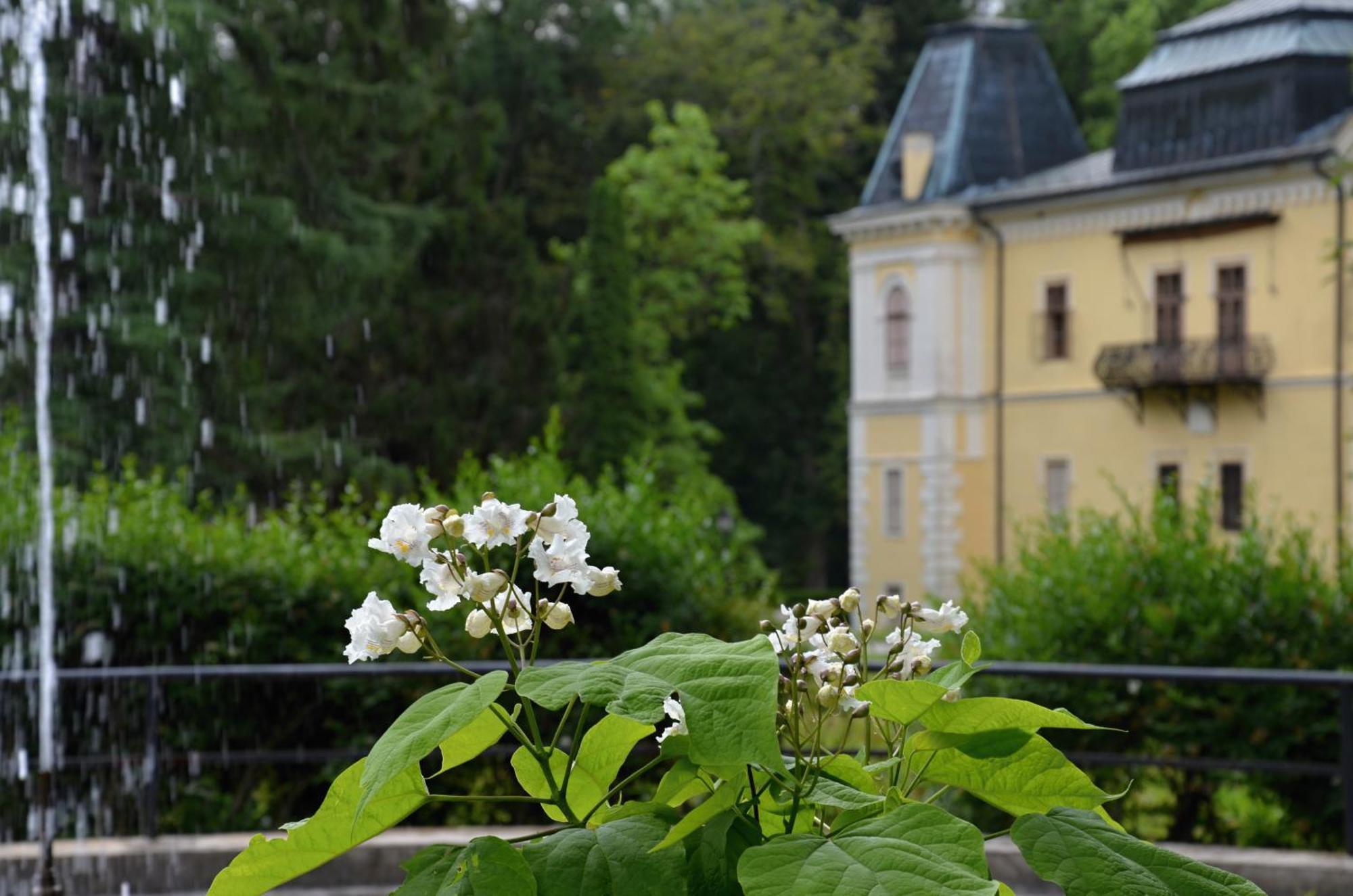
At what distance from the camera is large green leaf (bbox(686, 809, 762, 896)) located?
150 centimetres

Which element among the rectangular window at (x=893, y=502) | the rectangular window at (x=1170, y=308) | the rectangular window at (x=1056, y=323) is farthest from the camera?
the rectangular window at (x=893, y=502)

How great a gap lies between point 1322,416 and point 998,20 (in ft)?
40.0

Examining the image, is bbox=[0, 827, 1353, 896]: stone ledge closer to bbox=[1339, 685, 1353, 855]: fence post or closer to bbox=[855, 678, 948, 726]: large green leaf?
bbox=[1339, 685, 1353, 855]: fence post

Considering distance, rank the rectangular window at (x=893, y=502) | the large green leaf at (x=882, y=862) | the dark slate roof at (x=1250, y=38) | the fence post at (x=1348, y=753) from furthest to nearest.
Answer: the rectangular window at (x=893, y=502) < the dark slate roof at (x=1250, y=38) < the fence post at (x=1348, y=753) < the large green leaf at (x=882, y=862)

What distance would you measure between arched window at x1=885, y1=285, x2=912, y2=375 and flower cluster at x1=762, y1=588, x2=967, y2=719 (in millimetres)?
34119

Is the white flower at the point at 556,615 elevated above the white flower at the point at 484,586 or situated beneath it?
situated beneath

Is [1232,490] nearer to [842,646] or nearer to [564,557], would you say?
[842,646]

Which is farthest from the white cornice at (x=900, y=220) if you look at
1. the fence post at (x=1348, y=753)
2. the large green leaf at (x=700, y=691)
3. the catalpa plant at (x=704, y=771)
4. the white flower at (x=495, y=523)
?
the large green leaf at (x=700, y=691)

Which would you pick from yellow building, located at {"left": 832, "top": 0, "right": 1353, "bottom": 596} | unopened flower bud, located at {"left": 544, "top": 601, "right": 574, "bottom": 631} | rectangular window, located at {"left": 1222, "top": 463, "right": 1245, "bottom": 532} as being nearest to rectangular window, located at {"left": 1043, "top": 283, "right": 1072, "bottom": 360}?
yellow building, located at {"left": 832, "top": 0, "right": 1353, "bottom": 596}

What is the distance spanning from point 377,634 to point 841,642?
0.45 m

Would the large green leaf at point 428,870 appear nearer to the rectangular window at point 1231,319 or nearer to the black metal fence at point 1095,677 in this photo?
the black metal fence at point 1095,677

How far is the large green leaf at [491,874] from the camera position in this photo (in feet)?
4.72

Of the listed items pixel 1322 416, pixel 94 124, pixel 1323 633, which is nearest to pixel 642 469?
pixel 1323 633

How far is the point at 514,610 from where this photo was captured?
164 centimetres
